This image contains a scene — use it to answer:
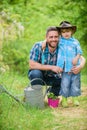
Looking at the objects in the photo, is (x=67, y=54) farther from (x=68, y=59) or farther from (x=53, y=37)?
(x=53, y=37)

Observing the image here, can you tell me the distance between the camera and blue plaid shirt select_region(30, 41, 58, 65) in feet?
22.7

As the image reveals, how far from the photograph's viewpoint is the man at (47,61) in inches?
267

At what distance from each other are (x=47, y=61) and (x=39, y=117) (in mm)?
1268

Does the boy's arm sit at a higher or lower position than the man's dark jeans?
higher

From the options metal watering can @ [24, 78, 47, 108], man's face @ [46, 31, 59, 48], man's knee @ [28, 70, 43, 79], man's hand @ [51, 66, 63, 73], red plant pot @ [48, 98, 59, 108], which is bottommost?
red plant pot @ [48, 98, 59, 108]

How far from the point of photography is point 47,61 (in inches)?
275

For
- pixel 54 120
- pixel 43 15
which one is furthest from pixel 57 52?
pixel 43 15

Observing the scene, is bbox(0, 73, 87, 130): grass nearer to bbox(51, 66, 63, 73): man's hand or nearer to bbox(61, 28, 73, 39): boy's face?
bbox(51, 66, 63, 73): man's hand

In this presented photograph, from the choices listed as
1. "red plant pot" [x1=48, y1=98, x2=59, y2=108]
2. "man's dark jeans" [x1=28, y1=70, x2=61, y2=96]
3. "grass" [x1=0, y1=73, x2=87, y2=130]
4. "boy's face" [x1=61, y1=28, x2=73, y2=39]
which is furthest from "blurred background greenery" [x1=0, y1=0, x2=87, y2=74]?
"grass" [x1=0, y1=73, x2=87, y2=130]

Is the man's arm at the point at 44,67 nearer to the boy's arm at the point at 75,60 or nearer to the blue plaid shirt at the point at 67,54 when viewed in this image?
the blue plaid shirt at the point at 67,54

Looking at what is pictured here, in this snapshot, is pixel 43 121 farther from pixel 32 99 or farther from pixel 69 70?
pixel 69 70

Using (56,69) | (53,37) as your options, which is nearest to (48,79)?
(56,69)

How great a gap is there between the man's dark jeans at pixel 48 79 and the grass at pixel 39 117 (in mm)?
365

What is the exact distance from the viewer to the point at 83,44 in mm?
10945
